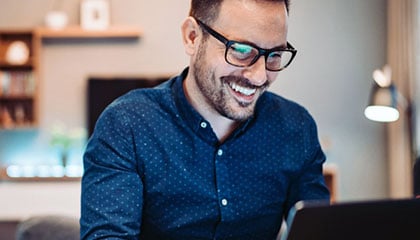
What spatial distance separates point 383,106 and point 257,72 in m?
2.91

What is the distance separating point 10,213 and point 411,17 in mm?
3243

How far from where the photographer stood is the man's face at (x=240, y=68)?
55.3 inches

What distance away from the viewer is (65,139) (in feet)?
18.6

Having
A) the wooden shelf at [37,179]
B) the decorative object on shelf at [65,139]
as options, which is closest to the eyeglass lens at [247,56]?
the wooden shelf at [37,179]

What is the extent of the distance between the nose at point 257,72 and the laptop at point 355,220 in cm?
52

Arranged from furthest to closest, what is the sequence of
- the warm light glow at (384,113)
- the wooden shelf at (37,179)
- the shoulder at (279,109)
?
the wooden shelf at (37,179) → the warm light glow at (384,113) → the shoulder at (279,109)

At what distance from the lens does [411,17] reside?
16.8ft

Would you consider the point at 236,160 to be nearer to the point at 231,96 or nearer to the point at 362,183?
the point at 231,96

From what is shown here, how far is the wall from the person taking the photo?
5.75 meters

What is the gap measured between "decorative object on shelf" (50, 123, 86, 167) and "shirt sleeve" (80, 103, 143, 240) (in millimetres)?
4254

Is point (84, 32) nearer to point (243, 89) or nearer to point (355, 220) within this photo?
point (243, 89)

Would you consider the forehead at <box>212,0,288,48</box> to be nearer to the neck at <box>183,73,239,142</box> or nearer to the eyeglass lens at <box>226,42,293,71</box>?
the eyeglass lens at <box>226,42,293,71</box>

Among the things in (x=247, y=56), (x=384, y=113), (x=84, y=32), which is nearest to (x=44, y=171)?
(x=84, y=32)

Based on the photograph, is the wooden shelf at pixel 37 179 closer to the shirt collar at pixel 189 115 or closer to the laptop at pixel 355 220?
the shirt collar at pixel 189 115
